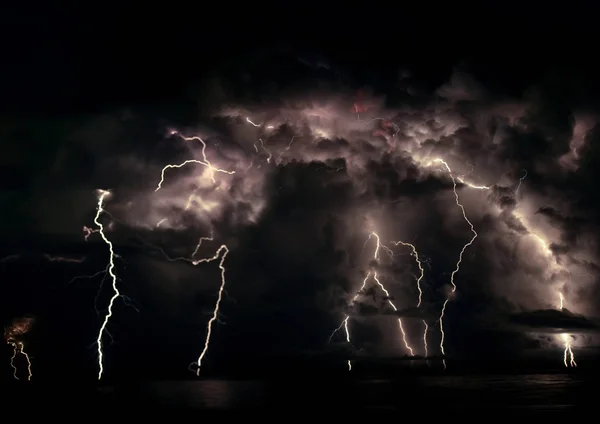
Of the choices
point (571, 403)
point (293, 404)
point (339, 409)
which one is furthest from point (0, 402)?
point (571, 403)

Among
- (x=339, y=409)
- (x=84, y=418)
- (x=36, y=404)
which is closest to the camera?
Answer: (x=84, y=418)

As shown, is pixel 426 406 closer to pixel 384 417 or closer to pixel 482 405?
pixel 482 405

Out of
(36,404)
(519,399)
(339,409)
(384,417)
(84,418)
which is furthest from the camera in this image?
(36,404)

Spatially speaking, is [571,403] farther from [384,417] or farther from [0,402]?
[0,402]

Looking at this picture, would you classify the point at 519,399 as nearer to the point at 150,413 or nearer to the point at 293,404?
the point at 293,404

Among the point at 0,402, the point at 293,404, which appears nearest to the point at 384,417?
the point at 293,404

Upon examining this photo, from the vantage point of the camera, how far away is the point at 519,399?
1900 inches

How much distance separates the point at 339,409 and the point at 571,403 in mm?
15685

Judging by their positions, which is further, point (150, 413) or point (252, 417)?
point (150, 413)

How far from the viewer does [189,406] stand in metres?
48.4

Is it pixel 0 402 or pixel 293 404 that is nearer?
pixel 293 404

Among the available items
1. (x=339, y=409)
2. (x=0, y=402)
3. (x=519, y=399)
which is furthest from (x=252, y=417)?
(x=0, y=402)

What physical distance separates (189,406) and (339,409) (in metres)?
12.1

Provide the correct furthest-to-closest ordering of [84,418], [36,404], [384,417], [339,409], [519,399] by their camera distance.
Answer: [36,404], [519,399], [339,409], [84,418], [384,417]
